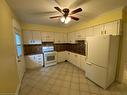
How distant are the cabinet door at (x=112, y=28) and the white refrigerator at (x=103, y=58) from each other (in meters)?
0.23

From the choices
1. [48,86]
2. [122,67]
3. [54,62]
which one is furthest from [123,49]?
[54,62]

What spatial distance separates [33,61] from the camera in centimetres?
403

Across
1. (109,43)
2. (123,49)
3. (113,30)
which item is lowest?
(123,49)

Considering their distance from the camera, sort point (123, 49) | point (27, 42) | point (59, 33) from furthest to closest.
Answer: point (59, 33)
point (27, 42)
point (123, 49)

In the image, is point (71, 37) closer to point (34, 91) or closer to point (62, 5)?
point (62, 5)

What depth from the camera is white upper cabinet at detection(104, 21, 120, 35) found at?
7.98ft

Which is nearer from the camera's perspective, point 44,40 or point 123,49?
point 123,49

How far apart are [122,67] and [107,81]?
2.56ft

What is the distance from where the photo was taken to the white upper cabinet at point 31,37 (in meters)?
3.91

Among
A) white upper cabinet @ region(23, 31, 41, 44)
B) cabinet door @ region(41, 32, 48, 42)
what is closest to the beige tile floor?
white upper cabinet @ region(23, 31, 41, 44)

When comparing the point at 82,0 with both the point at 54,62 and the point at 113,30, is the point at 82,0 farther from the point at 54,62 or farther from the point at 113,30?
the point at 54,62

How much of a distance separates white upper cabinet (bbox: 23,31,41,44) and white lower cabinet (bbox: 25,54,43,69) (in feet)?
2.62

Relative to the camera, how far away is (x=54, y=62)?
15.3 ft

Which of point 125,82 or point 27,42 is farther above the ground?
point 27,42
